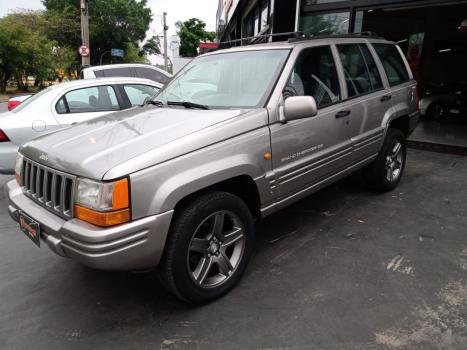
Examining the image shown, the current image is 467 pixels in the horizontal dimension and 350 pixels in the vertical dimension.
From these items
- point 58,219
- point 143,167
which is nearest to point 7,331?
point 58,219

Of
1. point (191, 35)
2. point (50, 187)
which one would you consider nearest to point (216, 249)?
point (50, 187)

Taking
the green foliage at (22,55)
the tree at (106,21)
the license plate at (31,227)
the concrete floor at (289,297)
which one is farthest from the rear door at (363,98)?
the tree at (106,21)

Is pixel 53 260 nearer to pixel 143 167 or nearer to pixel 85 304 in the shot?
pixel 85 304

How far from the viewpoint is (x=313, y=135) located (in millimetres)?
3568

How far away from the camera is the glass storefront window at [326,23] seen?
28.1ft

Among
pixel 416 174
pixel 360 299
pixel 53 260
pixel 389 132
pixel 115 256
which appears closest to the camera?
pixel 115 256

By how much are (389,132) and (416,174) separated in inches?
59.8

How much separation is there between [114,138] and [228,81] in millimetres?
1286

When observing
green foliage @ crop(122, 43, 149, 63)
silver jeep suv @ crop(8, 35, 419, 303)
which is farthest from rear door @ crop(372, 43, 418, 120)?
green foliage @ crop(122, 43, 149, 63)

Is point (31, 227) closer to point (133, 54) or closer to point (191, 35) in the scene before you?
point (133, 54)

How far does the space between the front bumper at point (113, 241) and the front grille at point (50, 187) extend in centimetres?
10

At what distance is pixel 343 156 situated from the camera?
404 centimetres

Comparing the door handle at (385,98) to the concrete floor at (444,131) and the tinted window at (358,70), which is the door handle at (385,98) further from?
the concrete floor at (444,131)

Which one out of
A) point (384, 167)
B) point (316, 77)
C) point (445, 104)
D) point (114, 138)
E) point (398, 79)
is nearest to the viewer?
point (114, 138)
